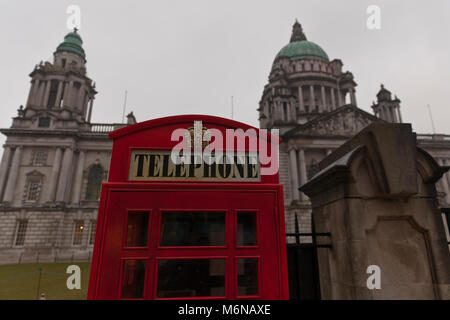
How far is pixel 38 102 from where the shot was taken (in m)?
31.6

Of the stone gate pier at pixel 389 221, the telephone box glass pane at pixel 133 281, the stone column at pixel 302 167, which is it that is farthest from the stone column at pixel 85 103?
the stone gate pier at pixel 389 221

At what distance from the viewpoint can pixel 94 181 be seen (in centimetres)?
3016

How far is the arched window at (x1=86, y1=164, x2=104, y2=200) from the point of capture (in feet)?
97.5

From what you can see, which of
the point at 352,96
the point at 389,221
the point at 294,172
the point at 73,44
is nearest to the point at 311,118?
the point at 352,96

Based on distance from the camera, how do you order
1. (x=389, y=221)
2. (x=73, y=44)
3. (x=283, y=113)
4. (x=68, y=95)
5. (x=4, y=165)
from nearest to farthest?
1. (x=389, y=221)
2. (x=4, y=165)
3. (x=68, y=95)
4. (x=283, y=113)
5. (x=73, y=44)

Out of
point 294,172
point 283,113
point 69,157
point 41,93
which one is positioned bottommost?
point 294,172

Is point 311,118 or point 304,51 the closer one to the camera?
point 311,118

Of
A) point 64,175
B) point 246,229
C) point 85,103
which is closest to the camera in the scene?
point 246,229

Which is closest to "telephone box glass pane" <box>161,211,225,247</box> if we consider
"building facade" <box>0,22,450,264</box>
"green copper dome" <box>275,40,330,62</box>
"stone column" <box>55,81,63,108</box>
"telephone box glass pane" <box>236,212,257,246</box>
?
"telephone box glass pane" <box>236,212,257,246</box>

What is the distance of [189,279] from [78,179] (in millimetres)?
31561

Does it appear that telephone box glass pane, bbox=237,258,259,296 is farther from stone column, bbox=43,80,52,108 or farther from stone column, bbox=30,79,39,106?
stone column, bbox=30,79,39,106

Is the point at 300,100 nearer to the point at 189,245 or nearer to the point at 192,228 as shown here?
the point at 192,228

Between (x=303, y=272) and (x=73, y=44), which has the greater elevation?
(x=73, y=44)

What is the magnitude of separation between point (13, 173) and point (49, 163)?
11.8ft
